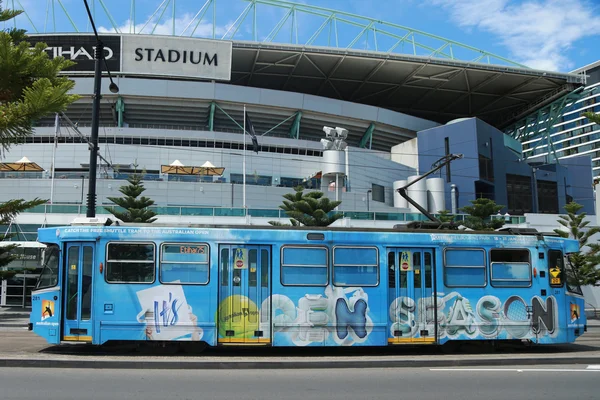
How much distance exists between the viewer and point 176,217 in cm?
3581

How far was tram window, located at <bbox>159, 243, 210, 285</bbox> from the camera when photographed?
1225cm

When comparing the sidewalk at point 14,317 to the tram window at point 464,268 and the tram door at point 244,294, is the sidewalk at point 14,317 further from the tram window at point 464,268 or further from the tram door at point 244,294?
the tram window at point 464,268

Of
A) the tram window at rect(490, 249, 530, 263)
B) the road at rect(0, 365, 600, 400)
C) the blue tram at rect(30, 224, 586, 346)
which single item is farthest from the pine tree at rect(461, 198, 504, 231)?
the road at rect(0, 365, 600, 400)

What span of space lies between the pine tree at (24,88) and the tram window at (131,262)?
356cm

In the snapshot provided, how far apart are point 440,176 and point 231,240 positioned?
43914 millimetres

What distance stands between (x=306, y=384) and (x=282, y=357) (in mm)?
2815

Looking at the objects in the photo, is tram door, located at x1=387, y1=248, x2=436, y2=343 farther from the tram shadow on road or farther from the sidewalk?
the sidewalk

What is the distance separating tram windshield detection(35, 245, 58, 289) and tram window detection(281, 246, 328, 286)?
512 centimetres

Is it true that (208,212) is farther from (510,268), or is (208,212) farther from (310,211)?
(510,268)

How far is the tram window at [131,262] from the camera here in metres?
12.2

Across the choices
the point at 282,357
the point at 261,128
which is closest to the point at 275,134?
the point at 261,128

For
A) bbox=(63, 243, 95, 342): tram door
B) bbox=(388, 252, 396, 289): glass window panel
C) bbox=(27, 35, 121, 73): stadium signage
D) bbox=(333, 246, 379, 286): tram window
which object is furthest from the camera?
bbox=(27, 35, 121, 73): stadium signage

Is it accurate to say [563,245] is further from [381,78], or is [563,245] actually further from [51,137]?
[381,78]

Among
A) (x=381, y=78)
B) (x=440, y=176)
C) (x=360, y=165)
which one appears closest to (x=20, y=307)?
(x=360, y=165)
